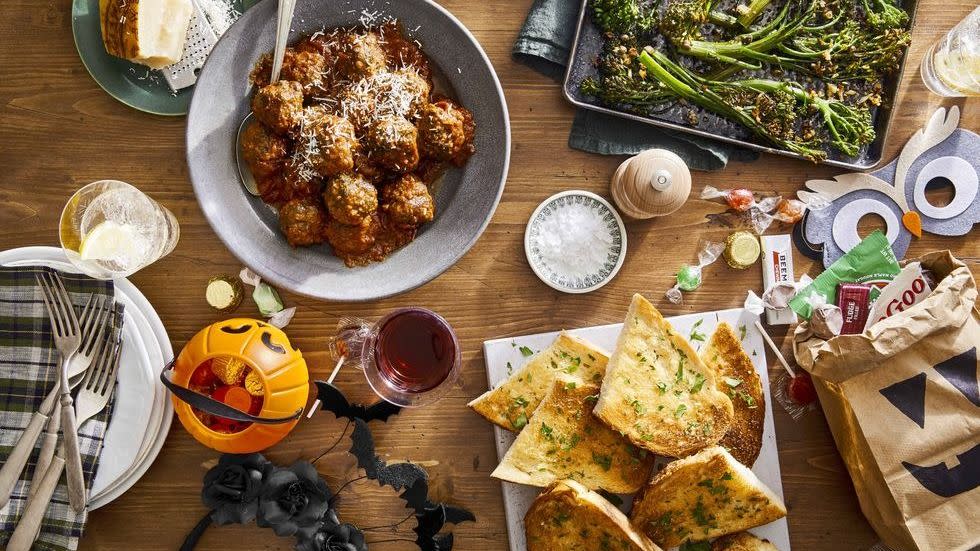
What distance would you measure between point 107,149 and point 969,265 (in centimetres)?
303

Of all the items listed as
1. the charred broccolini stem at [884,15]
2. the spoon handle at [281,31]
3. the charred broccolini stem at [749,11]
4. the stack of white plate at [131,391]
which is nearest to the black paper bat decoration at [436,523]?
the stack of white plate at [131,391]

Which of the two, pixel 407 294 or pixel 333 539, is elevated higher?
pixel 407 294

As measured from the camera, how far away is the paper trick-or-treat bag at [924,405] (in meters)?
2.09

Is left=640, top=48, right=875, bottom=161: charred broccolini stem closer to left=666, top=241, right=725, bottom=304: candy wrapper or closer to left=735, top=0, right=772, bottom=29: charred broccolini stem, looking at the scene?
left=735, top=0, right=772, bottom=29: charred broccolini stem

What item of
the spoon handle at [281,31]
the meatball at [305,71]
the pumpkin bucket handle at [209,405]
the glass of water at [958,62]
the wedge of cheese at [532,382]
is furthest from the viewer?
the glass of water at [958,62]

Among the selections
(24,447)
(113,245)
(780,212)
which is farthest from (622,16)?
(24,447)

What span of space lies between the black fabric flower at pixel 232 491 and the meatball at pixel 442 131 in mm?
1150

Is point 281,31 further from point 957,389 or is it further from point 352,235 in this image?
point 957,389

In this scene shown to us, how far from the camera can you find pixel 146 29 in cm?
204

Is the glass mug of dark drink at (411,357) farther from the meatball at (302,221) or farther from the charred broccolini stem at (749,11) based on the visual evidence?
the charred broccolini stem at (749,11)

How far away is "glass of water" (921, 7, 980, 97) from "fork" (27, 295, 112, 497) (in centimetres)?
288

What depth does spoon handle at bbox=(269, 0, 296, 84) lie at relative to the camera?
1975 millimetres

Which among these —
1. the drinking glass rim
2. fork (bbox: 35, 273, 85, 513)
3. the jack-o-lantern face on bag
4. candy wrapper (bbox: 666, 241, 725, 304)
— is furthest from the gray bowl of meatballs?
the jack-o-lantern face on bag

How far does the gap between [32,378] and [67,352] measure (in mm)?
151
